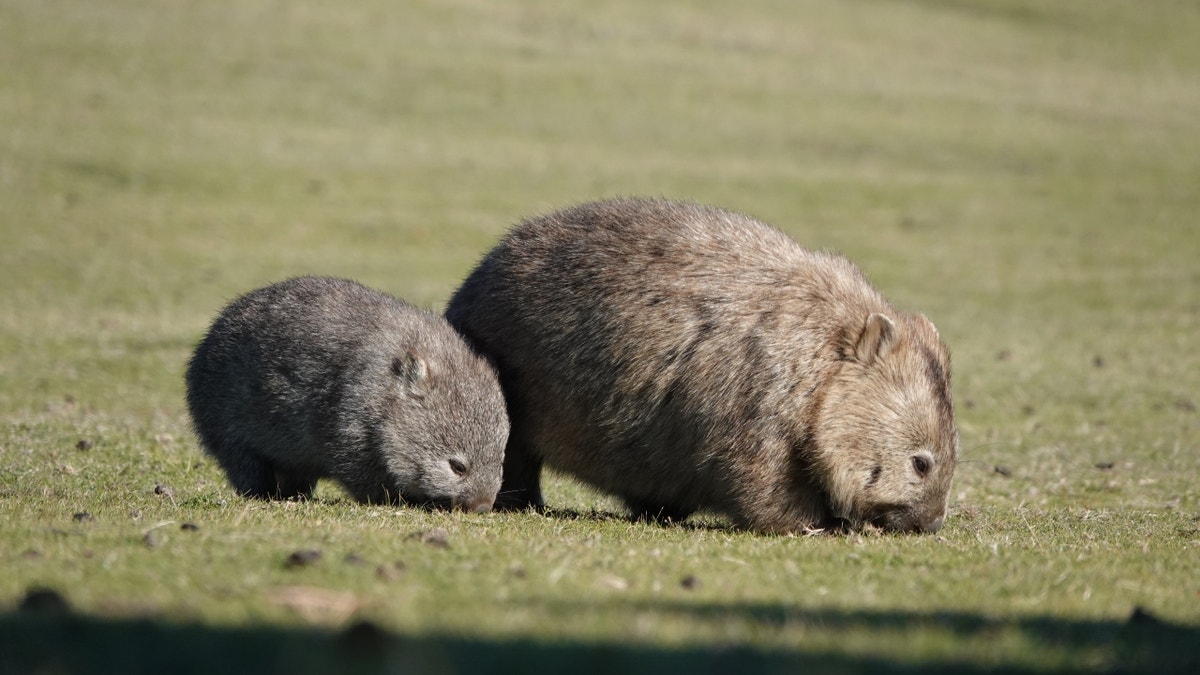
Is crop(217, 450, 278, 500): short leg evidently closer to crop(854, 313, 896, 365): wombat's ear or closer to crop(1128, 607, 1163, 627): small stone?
crop(854, 313, 896, 365): wombat's ear

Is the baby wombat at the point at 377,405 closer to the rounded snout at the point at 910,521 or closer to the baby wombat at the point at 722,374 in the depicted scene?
the baby wombat at the point at 722,374

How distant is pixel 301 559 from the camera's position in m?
6.31

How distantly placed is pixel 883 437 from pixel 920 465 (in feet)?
1.14

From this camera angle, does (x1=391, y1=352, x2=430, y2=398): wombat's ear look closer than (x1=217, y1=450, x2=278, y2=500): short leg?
Yes

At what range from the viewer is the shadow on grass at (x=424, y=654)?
468 cm

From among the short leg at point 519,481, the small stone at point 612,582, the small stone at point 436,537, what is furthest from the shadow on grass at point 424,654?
the short leg at point 519,481

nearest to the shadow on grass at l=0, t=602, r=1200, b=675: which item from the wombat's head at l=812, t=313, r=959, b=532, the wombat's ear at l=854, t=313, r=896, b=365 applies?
the wombat's head at l=812, t=313, r=959, b=532

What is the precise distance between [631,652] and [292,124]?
31327 mm

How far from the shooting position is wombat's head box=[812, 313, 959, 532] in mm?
9023

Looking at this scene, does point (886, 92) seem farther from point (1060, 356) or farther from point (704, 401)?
point (704, 401)

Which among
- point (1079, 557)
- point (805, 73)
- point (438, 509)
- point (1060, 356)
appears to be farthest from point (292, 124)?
point (1079, 557)

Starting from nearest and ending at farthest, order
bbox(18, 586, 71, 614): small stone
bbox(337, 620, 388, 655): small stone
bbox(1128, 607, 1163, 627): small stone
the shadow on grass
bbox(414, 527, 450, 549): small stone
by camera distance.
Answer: the shadow on grass
bbox(337, 620, 388, 655): small stone
bbox(18, 586, 71, 614): small stone
bbox(1128, 607, 1163, 627): small stone
bbox(414, 527, 450, 549): small stone

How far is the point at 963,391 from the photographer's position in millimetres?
17828

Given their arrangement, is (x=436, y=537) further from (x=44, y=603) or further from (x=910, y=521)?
(x=910, y=521)
